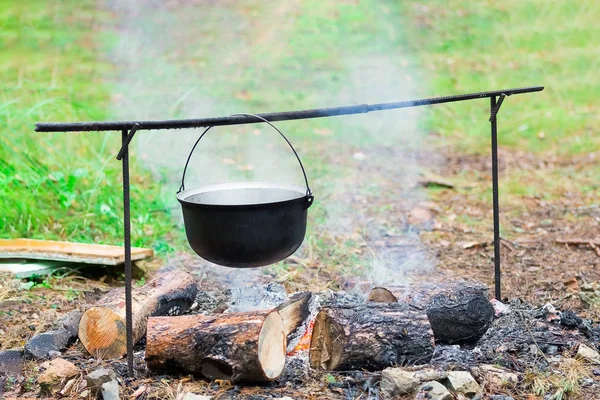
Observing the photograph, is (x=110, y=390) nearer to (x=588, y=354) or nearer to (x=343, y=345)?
(x=343, y=345)

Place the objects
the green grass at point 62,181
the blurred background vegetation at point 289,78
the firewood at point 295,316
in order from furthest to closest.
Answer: the blurred background vegetation at point 289,78 → the green grass at point 62,181 → the firewood at point 295,316

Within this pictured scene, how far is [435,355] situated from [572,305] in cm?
139

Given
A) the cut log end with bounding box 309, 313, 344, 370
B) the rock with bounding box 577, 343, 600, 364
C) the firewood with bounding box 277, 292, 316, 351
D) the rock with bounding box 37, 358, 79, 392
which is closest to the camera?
the rock with bounding box 37, 358, 79, 392

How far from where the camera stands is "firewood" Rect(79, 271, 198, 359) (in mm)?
3115

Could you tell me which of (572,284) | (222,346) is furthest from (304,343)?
(572,284)

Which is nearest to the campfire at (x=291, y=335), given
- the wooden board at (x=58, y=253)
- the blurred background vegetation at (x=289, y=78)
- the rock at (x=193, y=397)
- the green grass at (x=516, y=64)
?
the rock at (x=193, y=397)

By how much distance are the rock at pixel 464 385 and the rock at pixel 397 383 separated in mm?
166

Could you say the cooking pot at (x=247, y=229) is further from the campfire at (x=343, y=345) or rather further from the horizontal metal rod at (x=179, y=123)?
the campfire at (x=343, y=345)

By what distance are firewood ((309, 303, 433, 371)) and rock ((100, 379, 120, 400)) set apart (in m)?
0.91

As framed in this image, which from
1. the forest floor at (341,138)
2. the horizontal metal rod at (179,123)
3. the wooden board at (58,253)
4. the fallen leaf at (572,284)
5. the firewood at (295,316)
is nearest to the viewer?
the horizontal metal rod at (179,123)

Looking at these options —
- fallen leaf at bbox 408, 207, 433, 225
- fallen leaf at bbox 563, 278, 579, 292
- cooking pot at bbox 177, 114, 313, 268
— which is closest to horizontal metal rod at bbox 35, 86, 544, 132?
cooking pot at bbox 177, 114, 313, 268

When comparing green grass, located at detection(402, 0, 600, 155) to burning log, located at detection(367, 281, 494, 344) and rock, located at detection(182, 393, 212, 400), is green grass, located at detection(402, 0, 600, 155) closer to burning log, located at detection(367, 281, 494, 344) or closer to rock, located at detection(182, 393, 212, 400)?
burning log, located at detection(367, 281, 494, 344)

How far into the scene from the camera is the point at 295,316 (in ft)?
10.7

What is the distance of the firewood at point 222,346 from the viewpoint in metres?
2.69
